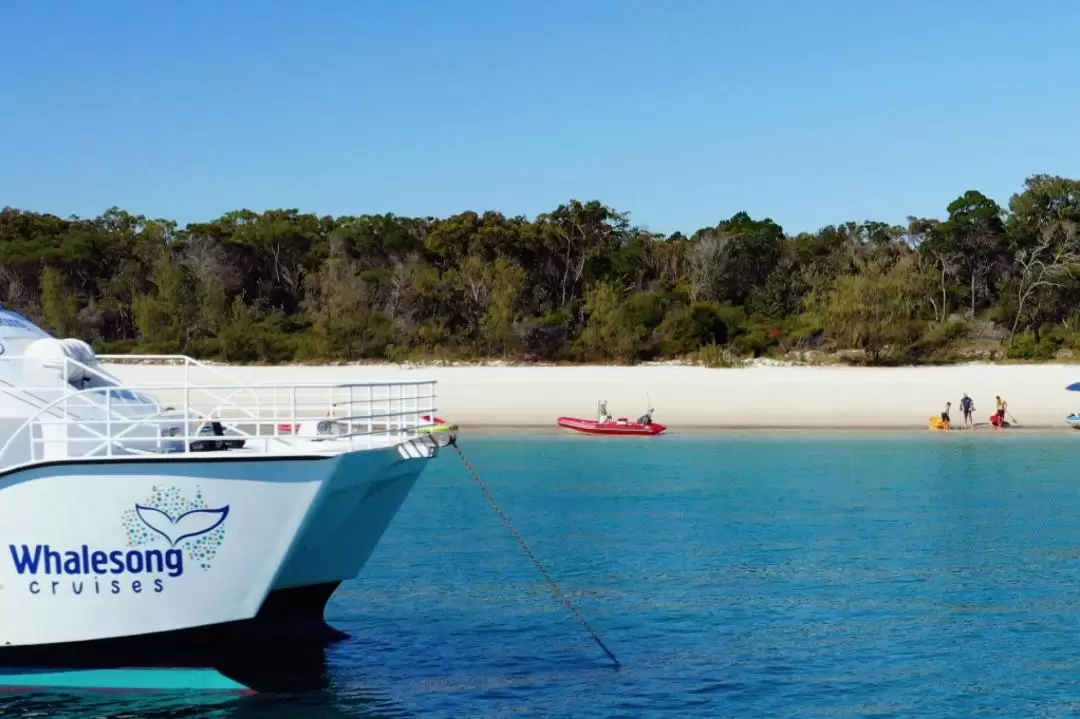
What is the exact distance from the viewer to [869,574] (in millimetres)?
20297

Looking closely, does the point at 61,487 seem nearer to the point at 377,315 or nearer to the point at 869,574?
the point at 869,574

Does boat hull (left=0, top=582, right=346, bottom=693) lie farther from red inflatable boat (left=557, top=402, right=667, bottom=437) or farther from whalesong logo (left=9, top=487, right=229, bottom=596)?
red inflatable boat (left=557, top=402, right=667, bottom=437)

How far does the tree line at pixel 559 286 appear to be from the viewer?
6128cm

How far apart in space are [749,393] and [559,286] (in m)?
22.8

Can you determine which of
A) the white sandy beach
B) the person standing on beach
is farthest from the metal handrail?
the person standing on beach

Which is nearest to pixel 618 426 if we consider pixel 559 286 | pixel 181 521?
pixel 559 286

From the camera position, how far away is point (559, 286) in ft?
236

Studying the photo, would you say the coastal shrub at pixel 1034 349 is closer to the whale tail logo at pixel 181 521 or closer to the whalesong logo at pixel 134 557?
the whale tail logo at pixel 181 521

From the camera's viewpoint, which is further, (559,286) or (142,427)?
(559,286)

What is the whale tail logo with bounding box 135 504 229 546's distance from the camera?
1262 centimetres

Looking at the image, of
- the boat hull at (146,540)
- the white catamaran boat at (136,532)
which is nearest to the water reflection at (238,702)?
the white catamaran boat at (136,532)

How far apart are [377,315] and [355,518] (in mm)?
51680

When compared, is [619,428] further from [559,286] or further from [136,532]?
[136,532]

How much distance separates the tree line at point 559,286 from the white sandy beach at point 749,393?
463 cm
